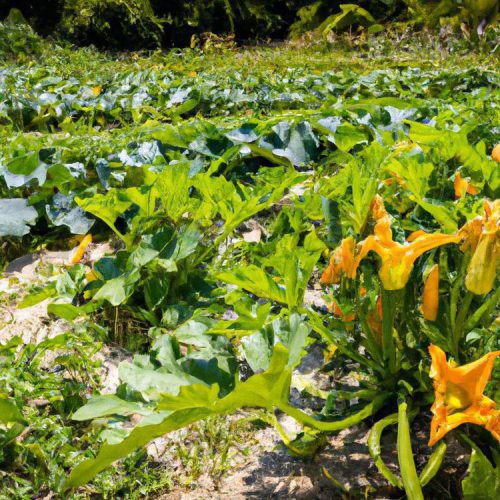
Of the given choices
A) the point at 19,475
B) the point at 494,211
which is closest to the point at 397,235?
the point at 494,211

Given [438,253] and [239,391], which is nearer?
[239,391]

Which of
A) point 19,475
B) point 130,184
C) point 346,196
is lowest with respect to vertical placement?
point 19,475

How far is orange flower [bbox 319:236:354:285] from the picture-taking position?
124 centimetres

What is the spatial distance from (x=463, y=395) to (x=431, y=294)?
0.21m

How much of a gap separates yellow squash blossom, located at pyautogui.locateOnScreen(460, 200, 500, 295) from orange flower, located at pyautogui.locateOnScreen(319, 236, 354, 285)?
214 mm

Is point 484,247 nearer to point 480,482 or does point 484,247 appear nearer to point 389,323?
point 389,323

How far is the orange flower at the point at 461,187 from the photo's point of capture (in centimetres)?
149

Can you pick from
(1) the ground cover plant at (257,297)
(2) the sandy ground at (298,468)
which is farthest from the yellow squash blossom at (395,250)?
(2) the sandy ground at (298,468)

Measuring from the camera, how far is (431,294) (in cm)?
122

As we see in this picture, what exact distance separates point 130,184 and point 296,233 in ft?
3.89

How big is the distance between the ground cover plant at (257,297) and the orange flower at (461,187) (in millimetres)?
19

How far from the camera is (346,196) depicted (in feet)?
4.58

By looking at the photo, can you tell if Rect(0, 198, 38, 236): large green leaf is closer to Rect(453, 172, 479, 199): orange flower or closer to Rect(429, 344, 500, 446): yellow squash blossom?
Rect(453, 172, 479, 199): orange flower

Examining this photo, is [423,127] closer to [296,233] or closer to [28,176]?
[296,233]
